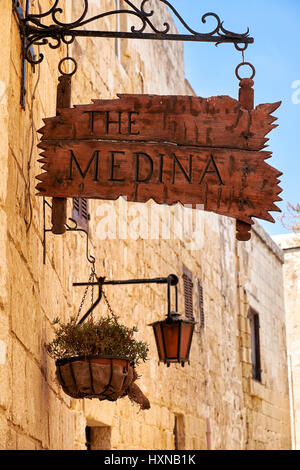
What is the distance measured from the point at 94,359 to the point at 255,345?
33.1 ft

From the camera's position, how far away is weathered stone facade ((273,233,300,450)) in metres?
16.8

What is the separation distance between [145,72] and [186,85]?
2.51 metres

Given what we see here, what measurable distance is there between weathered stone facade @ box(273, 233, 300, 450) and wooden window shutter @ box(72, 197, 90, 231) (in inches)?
472

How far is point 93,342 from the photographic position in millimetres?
3764

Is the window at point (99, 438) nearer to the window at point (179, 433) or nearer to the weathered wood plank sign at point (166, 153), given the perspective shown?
the window at point (179, 433)

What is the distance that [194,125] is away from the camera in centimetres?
315

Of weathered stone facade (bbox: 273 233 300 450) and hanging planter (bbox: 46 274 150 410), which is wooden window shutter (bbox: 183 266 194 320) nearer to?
hanging planter (bbox: 46 274 150 410)

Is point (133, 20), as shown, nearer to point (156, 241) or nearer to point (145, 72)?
point (145, 72)

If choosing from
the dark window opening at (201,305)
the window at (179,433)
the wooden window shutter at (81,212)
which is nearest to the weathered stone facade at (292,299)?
the dark window opening at (201,305)

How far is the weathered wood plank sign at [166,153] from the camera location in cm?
305

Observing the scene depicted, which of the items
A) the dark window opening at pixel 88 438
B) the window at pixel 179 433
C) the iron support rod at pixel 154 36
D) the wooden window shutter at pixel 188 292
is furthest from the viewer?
the wooden window shutter at pixel 188 292

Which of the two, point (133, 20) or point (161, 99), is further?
point (133, 20)

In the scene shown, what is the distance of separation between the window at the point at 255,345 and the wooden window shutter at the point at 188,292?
4170 millimetres

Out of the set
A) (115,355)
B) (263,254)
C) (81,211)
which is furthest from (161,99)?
(263,254)
